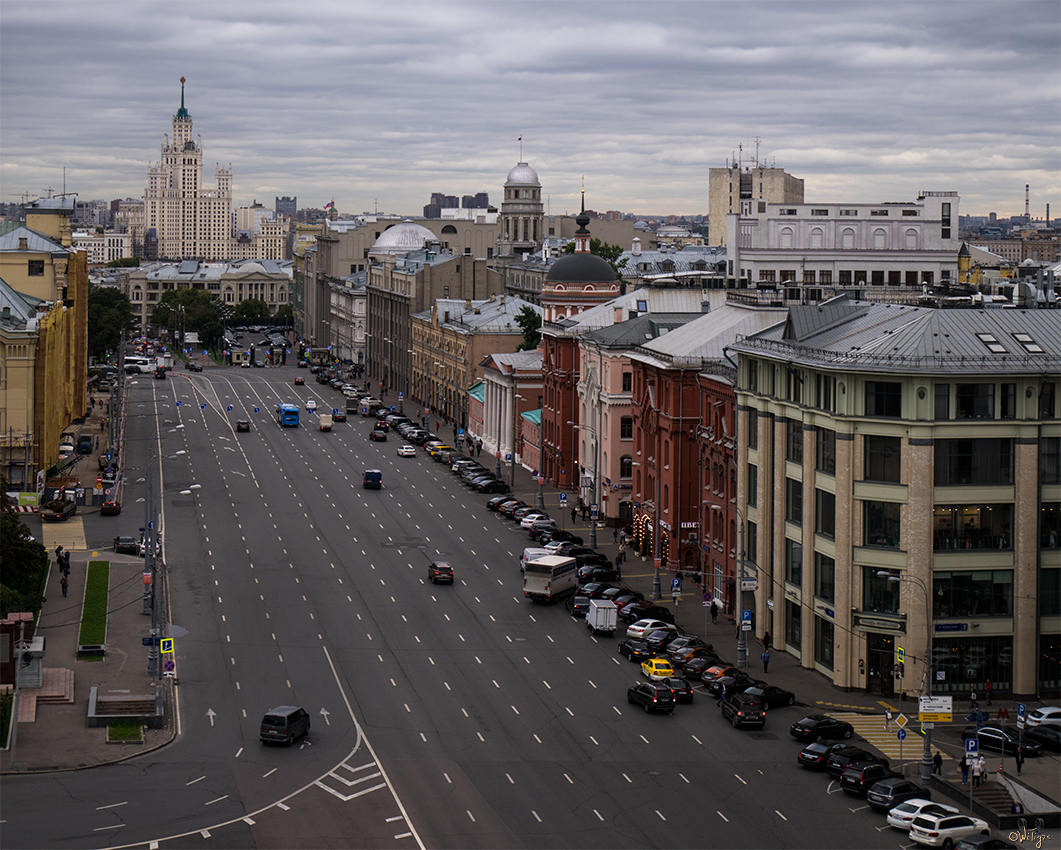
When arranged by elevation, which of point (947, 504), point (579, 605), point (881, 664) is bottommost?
point (579, 605)

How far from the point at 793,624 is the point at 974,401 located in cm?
1562

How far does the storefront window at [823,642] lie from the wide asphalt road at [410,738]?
6265 millimetres

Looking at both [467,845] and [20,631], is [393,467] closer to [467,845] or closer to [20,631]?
[20,631]

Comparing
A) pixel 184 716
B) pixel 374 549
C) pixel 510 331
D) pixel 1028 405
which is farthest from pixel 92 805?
pixel 510 331

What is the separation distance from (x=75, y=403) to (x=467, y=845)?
140m

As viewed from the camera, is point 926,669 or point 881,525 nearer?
point 926,669

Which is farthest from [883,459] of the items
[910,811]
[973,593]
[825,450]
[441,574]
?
[441,574]

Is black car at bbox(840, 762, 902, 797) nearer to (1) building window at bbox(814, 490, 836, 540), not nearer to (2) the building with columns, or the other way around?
(2) the building with columns

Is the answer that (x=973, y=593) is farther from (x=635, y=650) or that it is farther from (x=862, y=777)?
(x=635, y=650)

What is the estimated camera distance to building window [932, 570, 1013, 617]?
68.5 metres

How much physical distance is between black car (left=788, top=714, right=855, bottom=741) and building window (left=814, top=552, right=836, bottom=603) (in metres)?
9.74

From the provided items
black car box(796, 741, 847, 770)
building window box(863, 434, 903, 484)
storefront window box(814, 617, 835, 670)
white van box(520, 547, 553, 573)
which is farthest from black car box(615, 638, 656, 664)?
black car box(796, 741, 847, 770)

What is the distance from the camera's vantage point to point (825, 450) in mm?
72688

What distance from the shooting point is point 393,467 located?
141 meters
